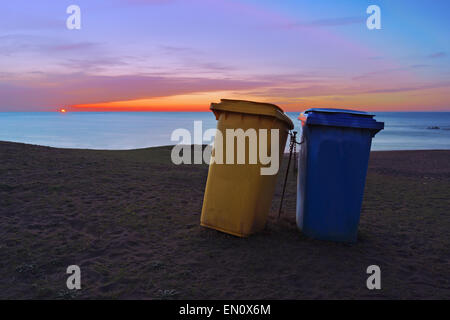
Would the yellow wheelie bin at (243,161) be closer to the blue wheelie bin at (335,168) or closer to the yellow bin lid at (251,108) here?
the yellow bin lid at (251,108)

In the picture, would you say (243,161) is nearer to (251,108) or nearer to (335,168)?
(251,108)

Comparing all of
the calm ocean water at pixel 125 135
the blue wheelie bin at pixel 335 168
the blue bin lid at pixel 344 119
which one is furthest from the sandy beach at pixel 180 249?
the calm ocean water at pixel 125 135

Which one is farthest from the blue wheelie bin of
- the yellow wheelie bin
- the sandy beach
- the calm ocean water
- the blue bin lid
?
the calm ocean water

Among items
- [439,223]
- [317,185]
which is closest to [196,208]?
[317,185]

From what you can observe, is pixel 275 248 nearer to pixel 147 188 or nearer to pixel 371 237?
pixel 371 237

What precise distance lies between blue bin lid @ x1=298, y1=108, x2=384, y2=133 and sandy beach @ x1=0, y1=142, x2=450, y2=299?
1.49 m

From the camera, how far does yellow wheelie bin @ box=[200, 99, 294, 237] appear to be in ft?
12.3

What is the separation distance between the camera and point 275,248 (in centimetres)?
375

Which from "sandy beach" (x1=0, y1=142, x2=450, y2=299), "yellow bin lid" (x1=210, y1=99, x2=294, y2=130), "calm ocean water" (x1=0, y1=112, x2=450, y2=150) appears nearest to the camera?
"sandy beach" (x1=0, y1=142, x2=450, y2=299)

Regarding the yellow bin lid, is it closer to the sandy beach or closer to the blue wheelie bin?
the blue wheelie bin

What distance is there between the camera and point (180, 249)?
3.70 meters

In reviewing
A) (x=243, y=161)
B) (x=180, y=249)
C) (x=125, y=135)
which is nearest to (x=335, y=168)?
(x=243, y=161)

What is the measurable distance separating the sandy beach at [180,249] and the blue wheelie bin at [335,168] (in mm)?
283

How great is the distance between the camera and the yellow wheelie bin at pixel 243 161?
3.75 meters
